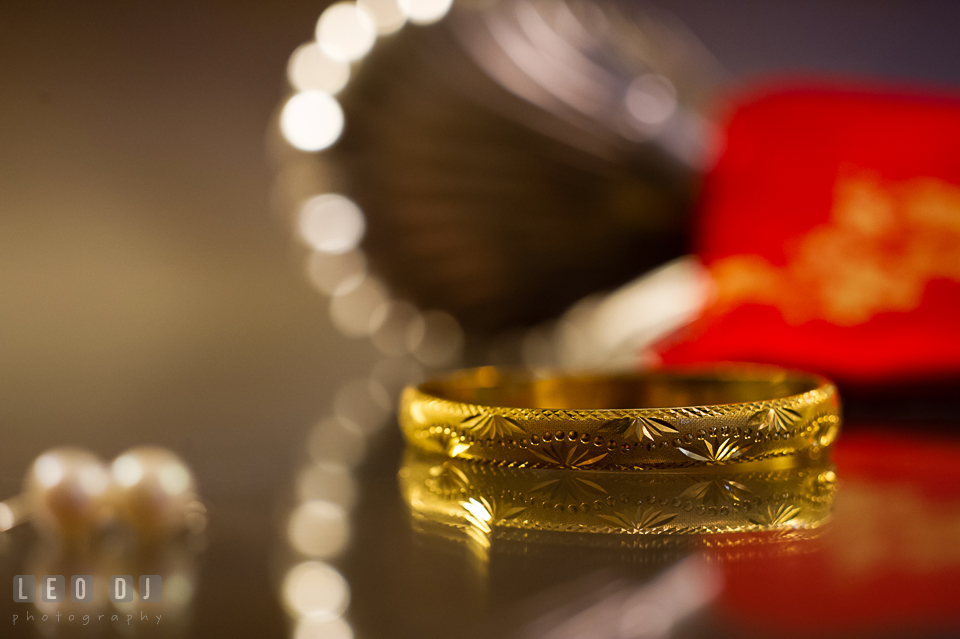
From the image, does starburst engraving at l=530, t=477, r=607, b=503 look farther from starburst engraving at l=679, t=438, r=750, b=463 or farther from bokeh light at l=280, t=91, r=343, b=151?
bokeh light at l=280, t=91, r=343, b=151

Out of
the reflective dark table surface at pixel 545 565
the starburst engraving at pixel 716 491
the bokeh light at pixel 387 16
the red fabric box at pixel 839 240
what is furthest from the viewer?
the bokeh light at pixel 387 16

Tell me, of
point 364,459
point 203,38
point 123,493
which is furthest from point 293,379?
point 203,38

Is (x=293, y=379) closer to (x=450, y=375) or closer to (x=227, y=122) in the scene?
(x=450, y=375)

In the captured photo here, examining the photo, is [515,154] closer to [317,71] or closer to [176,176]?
[317,71]

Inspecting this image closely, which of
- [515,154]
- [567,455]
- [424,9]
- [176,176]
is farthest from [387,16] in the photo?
[567,455]

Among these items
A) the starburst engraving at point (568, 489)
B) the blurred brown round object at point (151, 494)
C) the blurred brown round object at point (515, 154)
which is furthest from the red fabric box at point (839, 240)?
the blurred brown round object at point (151, 494)

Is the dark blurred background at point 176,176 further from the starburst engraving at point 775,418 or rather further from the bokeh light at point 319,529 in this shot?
the starburst engraving at point 775,418

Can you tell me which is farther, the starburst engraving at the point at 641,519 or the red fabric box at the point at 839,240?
the red fabric box at the point at 839,240
